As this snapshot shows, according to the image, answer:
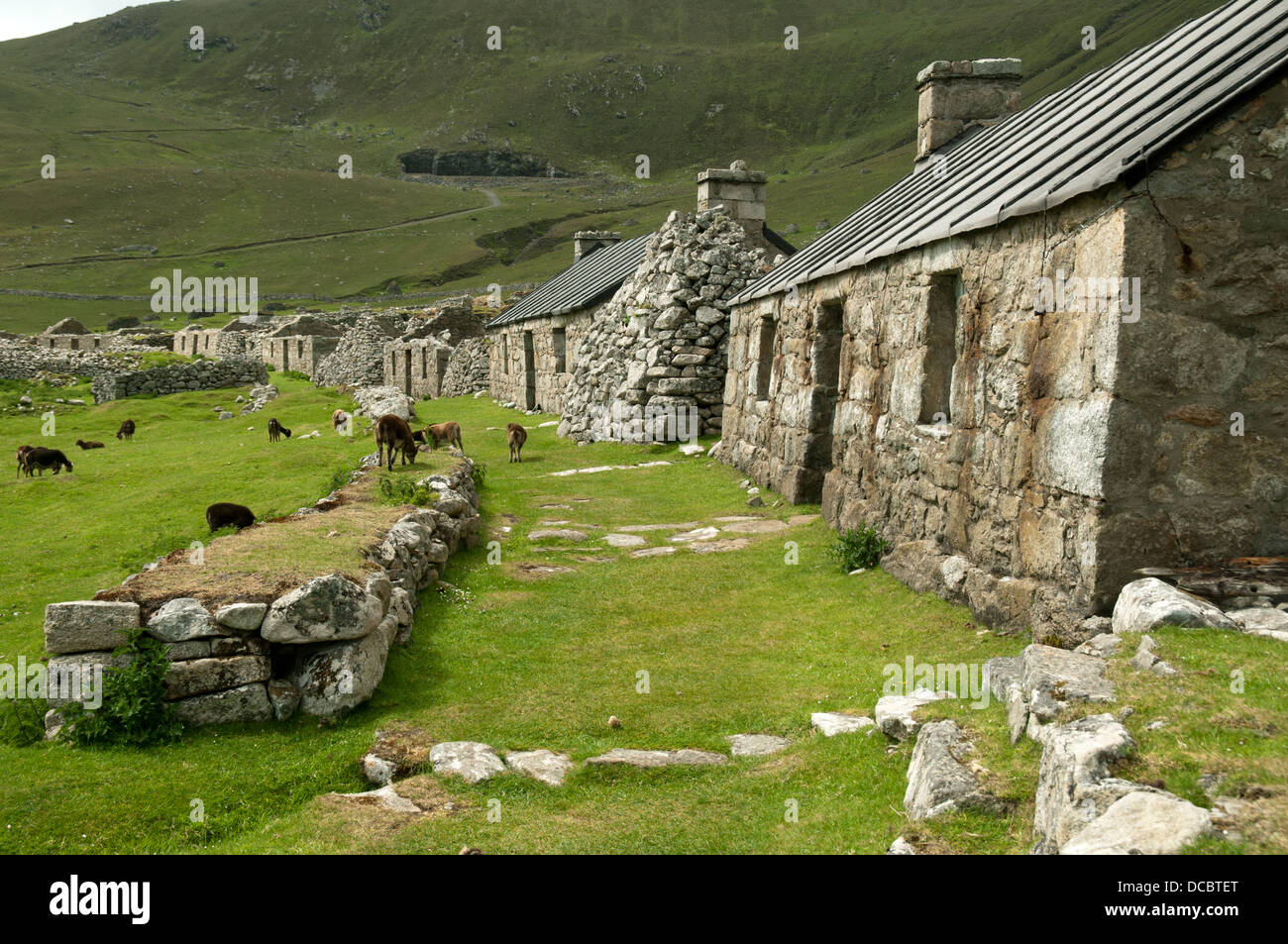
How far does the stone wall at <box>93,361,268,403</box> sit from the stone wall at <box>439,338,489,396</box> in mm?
7743

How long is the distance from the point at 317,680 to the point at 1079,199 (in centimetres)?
657

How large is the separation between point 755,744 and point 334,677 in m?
3.09

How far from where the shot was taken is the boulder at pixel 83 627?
611 cm

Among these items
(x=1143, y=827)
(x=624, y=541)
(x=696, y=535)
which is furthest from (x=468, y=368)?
(x=1143, y=827)

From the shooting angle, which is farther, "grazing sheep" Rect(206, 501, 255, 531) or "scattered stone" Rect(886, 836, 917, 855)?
"grazing sheep" Rect(206, 501, 255, 531)

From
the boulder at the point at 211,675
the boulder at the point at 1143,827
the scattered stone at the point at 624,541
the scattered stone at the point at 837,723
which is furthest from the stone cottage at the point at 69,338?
the boulder at the point at 1143,827

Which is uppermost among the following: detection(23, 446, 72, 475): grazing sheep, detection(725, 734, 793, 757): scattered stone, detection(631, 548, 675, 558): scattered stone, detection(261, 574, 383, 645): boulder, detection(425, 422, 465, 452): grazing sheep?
detection(425, 422, 465, 452): grazing sheep

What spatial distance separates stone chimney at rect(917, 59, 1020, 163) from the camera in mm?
15953

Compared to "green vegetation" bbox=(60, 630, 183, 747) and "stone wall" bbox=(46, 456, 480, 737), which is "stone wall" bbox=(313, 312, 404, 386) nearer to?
"stone wall" bbox=(46, 456, 480, 737)

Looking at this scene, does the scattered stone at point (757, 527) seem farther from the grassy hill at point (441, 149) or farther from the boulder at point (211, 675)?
the grassy hill at point (441, 149)

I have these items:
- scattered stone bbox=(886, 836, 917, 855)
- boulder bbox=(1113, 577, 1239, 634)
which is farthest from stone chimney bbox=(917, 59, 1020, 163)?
scattered stone bbox=(886, 836, 917, 855)
